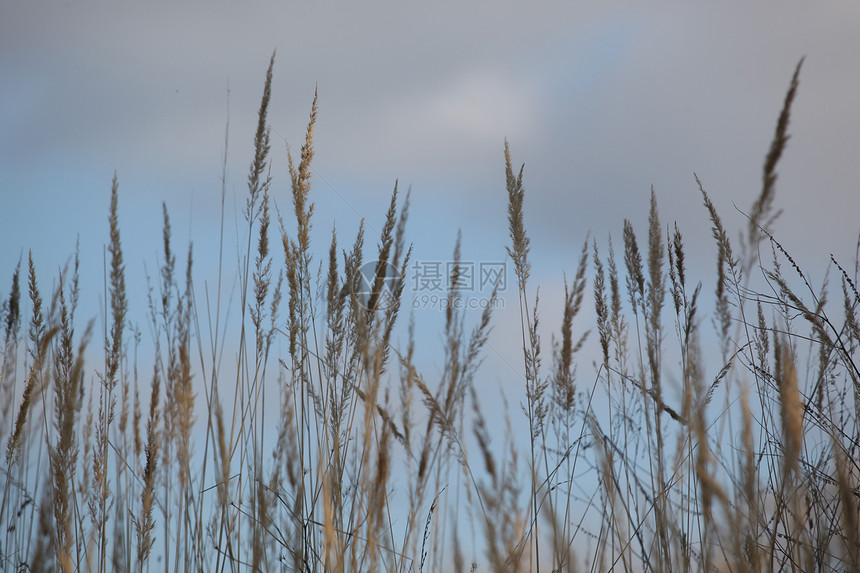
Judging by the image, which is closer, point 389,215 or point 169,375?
point 169,375

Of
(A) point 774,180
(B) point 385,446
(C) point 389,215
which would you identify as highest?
(C) point 389,215

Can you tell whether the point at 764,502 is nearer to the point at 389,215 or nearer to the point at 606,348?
the point at 606,348

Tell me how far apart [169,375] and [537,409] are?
103 centimetres

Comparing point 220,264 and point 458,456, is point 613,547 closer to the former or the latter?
point 458,456

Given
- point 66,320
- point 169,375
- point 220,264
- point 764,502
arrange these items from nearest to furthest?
point 169,375, point 66,320, point 764,502, point 220,264

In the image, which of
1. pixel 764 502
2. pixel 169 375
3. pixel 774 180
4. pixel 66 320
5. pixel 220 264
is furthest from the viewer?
pixel 220 264

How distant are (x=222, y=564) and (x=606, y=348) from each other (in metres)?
1.33

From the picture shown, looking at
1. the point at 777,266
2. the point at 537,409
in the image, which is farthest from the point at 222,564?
the point at 777,266

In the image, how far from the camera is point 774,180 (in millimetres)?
990

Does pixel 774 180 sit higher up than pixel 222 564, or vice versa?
pixel 774 180

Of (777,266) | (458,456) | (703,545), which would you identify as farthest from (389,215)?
(777,266)

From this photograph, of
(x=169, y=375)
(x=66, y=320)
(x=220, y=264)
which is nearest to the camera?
(x=169, y=375)

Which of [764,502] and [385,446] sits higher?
[385,446]

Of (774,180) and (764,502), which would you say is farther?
(764,502)
